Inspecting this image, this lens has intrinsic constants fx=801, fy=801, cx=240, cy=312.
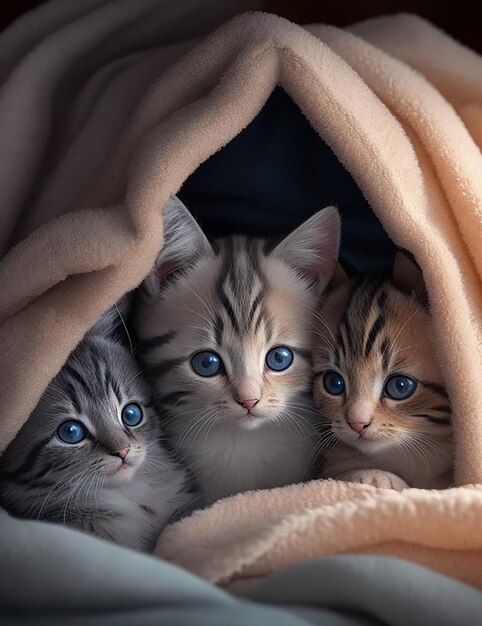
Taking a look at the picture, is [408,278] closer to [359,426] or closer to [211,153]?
[359,426]

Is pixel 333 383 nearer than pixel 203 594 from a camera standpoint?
No

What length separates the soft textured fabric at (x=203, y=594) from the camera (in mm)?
833

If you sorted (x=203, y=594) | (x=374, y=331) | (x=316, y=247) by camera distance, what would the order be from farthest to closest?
(x=316, y=247) → (x=374, y=331) → (x=203, y=594)

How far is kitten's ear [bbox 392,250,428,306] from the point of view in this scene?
50.2 inches

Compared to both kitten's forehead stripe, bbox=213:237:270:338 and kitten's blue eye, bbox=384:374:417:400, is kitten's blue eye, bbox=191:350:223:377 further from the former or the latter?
kitten's blue eye, bbox=384:374:417:400

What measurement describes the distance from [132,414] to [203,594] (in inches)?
17.5

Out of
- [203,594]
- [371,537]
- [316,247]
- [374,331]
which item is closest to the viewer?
[203,594]

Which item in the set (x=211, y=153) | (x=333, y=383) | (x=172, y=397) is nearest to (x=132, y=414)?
(x=172, y=397)

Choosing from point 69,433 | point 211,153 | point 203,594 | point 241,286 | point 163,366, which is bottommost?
point 203,594

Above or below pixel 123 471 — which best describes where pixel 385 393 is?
above

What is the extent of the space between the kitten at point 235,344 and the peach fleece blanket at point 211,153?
15 centimetres

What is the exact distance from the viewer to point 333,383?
4.16 feet

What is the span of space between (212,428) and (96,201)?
1.34ft

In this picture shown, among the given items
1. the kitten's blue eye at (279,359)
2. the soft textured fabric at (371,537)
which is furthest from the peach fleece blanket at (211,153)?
the kitten's blue eye at (279,359)
